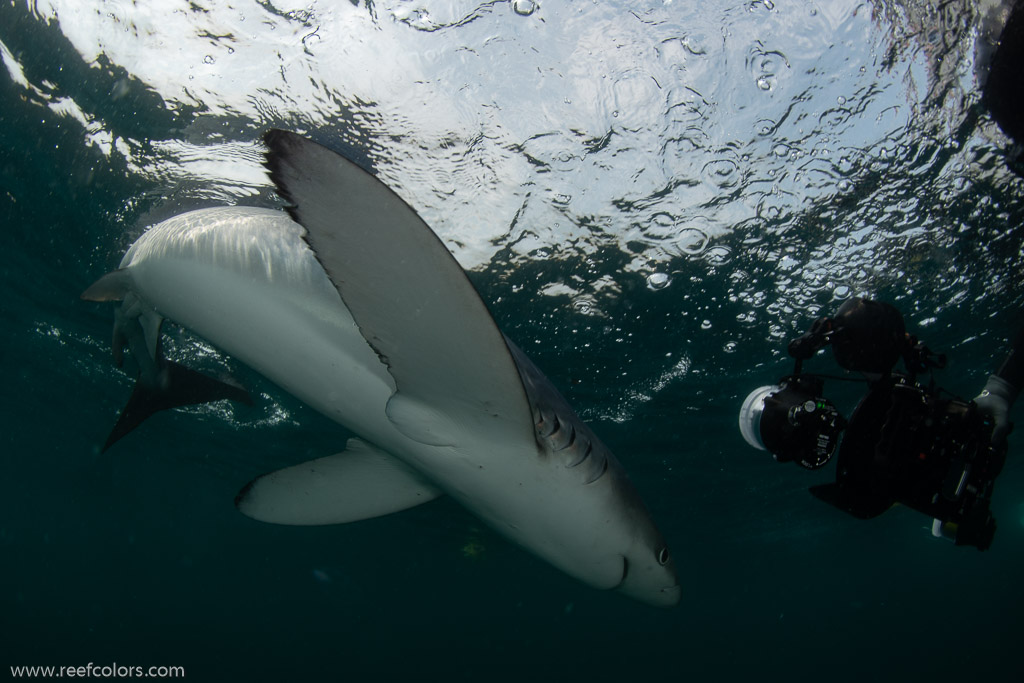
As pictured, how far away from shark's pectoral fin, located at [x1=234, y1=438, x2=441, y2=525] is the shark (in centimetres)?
1

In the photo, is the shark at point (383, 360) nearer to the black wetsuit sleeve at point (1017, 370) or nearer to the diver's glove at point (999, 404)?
the diver's glove at point (999, 404)

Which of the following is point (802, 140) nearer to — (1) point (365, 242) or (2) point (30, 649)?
(1) point (365, 242)

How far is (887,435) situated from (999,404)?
1.01 meters

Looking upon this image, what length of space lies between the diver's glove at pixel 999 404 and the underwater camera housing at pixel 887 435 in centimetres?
11

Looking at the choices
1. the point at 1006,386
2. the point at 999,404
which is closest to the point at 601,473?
the point at 999,404

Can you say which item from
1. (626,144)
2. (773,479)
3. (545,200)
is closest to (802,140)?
(626,144)

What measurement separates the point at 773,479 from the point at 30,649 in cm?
6275

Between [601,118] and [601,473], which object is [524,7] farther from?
[601,473]

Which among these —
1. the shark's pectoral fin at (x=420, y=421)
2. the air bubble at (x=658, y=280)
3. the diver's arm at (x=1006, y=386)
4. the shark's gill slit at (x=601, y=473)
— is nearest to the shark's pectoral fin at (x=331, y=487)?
the shark's pectoral fin at (x=420, y=421)

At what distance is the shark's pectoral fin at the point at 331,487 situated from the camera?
3.55 m

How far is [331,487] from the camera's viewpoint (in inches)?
141

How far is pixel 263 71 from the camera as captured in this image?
5.50 metres

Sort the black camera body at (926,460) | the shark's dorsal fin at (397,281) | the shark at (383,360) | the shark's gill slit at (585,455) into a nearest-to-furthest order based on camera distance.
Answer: the shark's dorsal fin at (397,281) → the shark at (383,360) → the shark's gill slit at (585,455) → the black camera body at (926,460)

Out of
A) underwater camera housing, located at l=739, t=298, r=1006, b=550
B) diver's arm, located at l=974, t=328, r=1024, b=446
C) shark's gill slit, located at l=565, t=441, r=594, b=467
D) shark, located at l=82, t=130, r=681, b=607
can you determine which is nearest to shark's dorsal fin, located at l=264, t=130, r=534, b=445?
shark, located at l=82, t=130, r=681, b=607
